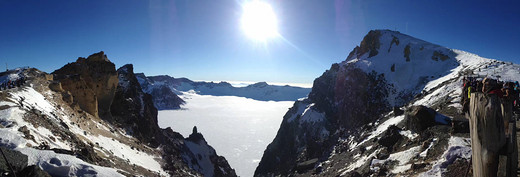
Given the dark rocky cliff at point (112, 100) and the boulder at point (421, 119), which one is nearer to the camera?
the boulder at point (421, 119)

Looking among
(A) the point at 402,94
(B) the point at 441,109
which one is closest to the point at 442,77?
(A) the point at 402,94

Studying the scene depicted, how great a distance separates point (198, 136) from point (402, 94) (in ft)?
175

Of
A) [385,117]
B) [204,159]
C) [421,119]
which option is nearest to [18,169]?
[421,119]

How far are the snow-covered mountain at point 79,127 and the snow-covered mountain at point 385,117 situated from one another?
55.9 feet

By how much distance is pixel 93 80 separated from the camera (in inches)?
1425

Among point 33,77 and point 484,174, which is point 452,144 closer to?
point 484,174

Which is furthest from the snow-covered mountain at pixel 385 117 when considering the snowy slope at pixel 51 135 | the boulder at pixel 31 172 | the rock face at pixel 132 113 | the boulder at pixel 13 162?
Answer: the rock face at pixel 132 113

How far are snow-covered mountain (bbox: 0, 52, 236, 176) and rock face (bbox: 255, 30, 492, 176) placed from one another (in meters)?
18.2

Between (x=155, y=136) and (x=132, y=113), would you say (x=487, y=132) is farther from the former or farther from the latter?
(x=155, y=136)

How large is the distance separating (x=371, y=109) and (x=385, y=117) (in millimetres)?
17684

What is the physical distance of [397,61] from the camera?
194ft

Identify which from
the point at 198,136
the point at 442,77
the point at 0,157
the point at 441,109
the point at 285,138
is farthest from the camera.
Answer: the point at 285,138

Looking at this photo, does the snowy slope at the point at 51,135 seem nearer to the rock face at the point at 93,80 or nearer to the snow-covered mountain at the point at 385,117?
the rock face at the point at 93,80

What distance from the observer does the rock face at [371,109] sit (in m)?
20.8
